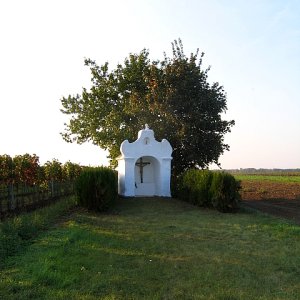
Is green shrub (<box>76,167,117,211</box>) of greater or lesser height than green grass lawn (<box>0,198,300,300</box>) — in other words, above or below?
above

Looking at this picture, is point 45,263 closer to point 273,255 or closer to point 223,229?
point 273,255

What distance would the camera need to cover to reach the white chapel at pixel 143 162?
22.8 m


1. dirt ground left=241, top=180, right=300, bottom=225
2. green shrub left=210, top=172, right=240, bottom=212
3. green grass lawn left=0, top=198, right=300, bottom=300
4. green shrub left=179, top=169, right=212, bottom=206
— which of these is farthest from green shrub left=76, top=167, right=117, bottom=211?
dirt ground left=241, top=180, right=300, bottom=225

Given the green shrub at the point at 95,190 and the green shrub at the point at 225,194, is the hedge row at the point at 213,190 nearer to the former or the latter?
the green shrub at the point at 225,194

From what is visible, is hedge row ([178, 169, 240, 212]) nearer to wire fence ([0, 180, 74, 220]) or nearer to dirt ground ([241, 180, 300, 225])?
dirt ground ([241, 180, 300, 225])

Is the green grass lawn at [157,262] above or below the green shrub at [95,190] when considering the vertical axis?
below

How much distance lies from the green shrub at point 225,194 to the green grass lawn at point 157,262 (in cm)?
338

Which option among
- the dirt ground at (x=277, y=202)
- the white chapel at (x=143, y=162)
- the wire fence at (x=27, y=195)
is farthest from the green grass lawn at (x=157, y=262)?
the white chapel at (x=143, y=162)

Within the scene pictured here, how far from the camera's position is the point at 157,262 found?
855 centimetres

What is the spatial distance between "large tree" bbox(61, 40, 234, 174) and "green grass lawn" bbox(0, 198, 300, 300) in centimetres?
1263

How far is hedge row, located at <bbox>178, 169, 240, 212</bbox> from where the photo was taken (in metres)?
18.2

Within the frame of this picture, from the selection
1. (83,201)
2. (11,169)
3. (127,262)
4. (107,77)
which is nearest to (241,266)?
(127,262)

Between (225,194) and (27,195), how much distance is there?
33.9 feet

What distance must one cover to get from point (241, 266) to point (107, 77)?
90.5 feet
